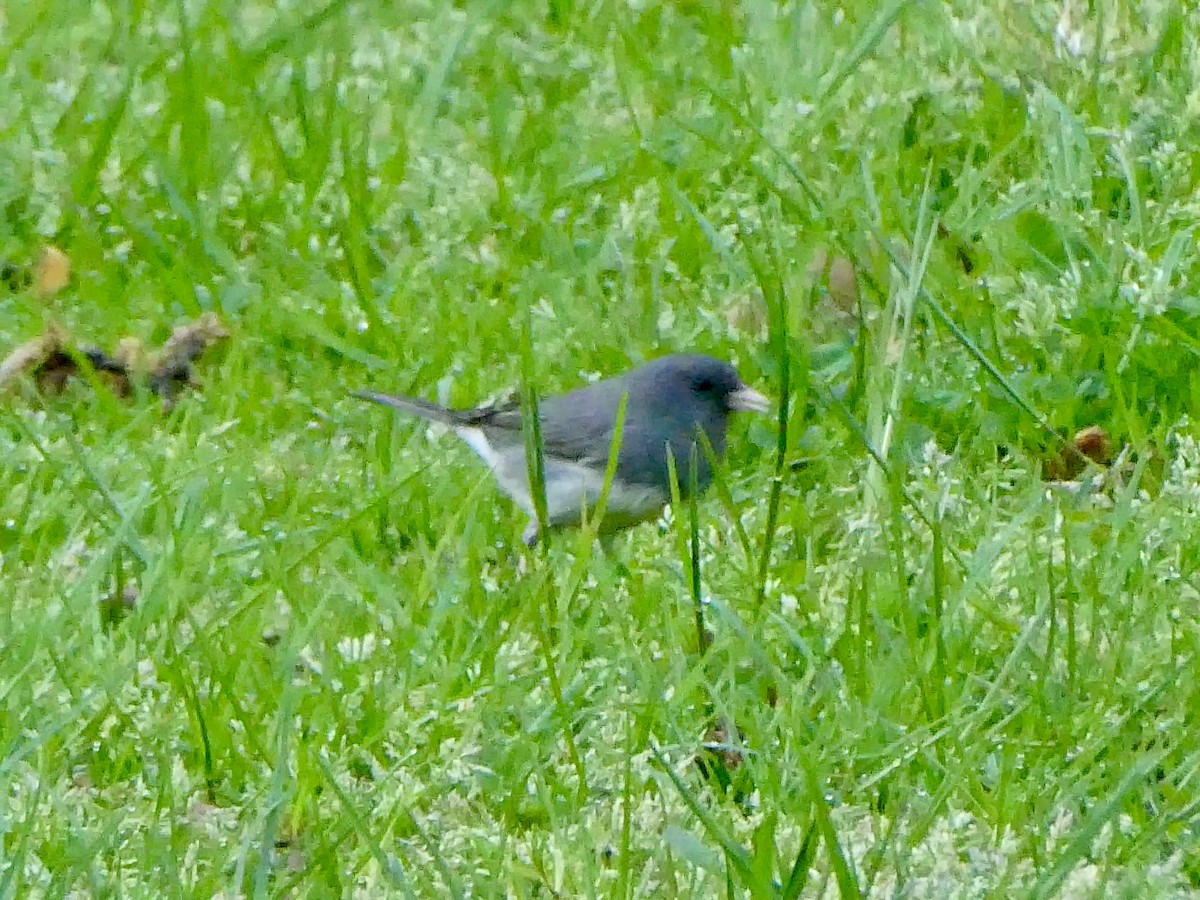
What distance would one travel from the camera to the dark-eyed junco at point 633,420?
14.1 feet

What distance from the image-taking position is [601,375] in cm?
470

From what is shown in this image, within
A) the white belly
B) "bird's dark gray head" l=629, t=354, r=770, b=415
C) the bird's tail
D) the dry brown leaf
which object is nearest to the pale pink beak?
"bird's dark gray head" l=629, t=354, r=770, b=415

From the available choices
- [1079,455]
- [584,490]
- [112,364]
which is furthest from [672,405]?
[112,364]

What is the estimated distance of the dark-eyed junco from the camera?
4285mm

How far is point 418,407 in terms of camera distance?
4348 mm

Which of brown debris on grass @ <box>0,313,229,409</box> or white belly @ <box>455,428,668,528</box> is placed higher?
brown debris on grass @ <box>0,313,229,409</box>

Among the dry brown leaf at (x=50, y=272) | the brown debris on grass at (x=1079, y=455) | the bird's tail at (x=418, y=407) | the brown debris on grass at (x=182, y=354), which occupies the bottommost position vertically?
the brown debris on grass at (x=1079, y=455)

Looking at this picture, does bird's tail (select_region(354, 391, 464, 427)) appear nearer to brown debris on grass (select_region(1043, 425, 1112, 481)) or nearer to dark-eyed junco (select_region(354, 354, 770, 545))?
dark-eyed junco (select_region(354, 354, 770, 545))

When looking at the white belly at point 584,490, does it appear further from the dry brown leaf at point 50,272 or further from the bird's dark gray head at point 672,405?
the dry brown leaf at point 50,272

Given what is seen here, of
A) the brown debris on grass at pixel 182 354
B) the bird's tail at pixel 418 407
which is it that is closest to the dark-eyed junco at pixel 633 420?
the bird's tail at pixel 418 407

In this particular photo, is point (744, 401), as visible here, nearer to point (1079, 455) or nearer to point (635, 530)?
point (635, 530)

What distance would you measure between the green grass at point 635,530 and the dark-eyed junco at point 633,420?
3.5 inches

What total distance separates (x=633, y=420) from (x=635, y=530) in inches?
Answer: 12.5

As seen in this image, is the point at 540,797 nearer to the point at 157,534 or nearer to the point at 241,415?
the point at 157,534
